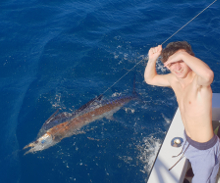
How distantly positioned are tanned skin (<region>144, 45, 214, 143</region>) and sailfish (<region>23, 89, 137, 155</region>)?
9.13ft

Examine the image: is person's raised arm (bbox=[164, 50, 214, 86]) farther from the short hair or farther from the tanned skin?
the short hair

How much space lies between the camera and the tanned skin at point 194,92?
1.69 metres

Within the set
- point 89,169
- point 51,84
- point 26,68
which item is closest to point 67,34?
point 26,68

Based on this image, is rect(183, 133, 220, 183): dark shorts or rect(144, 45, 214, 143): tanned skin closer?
rect(144, 45, 214, 143): tanned skin

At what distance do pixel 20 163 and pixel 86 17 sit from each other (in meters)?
6.65

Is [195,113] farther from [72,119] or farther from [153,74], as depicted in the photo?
[72,119]

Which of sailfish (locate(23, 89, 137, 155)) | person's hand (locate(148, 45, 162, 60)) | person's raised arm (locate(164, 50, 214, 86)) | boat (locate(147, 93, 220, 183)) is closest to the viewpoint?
person's raised arm (locate(164, 50, 214, 86))

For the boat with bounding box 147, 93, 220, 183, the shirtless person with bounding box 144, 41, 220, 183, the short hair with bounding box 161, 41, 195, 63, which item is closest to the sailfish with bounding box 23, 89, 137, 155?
the boat with bounding box 147, 93, 220, 183

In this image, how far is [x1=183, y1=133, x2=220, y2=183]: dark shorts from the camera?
2037 millimetres

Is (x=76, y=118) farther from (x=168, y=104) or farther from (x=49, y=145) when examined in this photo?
(x=168, y=104)

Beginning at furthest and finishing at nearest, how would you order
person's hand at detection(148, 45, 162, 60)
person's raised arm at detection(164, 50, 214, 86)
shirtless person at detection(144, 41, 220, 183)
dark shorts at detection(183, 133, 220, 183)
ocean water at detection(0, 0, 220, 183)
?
ocean water at detection(0, 0, 220, 183) → person's hand at detection(148, 45, 162, 60) → dark shorts at detection(183, 133, 220, 183) → shirtless person at detection(144, 41, 220, 183) → person's raised arm at detection(164, 50, 214, 86)

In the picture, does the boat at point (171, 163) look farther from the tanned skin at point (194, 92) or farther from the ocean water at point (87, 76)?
the ocean water at point (87, 76)

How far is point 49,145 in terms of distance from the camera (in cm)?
421

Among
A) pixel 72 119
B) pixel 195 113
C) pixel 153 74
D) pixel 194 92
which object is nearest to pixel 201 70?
pixel 194 92
